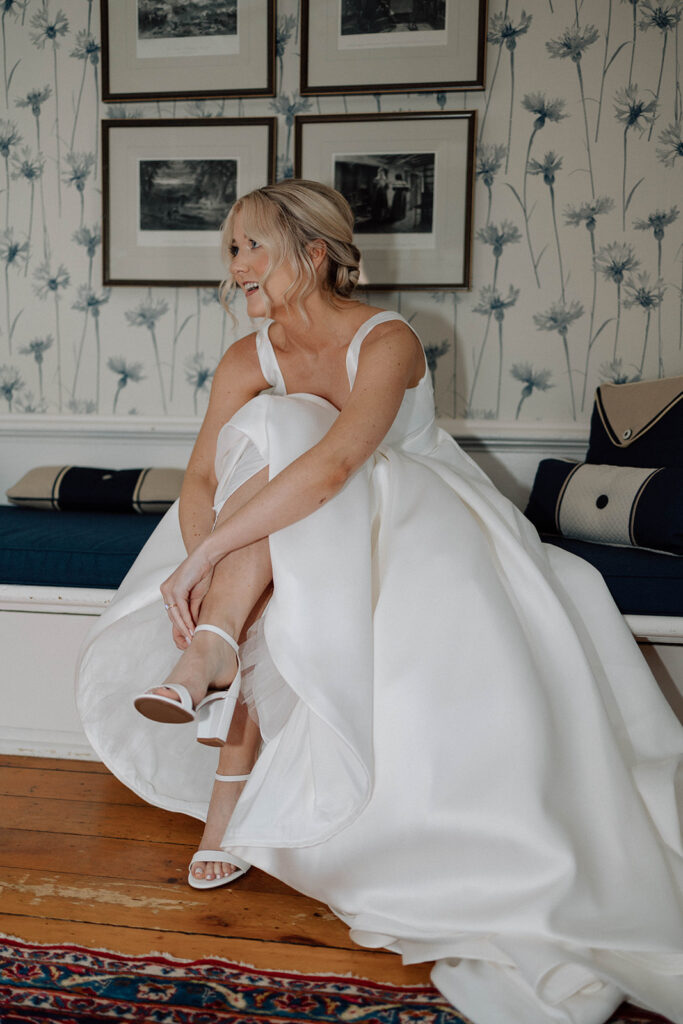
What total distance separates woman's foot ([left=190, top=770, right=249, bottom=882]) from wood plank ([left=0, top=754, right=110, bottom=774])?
51 cm

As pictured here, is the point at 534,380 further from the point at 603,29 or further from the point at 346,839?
the point at 346,839

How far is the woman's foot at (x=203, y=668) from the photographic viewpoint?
4.14 ft

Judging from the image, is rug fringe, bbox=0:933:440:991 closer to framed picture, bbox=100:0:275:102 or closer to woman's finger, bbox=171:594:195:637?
woman's finger, bbox=171:594:195:637

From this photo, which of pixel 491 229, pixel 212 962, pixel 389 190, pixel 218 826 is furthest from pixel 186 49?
pixel 212 962

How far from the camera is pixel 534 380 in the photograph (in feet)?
8.24

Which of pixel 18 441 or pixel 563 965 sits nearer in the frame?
pixel 563 965

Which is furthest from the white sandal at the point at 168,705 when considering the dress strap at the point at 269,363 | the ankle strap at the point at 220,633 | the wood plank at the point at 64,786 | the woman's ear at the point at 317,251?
the woman's ear at the point at 317,251

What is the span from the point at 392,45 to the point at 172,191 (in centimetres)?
78

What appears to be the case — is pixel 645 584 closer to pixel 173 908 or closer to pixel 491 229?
pixel 173 908

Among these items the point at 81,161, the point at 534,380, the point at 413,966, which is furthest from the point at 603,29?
the point at 413,966

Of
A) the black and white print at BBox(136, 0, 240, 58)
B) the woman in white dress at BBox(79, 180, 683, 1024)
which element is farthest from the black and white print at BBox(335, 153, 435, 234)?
the woman in white dress at BBox(79, 180, 683, 1024)

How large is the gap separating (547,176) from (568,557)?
137 cm

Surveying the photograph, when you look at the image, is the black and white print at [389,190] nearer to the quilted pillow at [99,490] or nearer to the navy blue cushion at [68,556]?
the quilted pillow at [99,490]

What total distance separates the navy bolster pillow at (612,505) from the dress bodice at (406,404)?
0.45 metres
